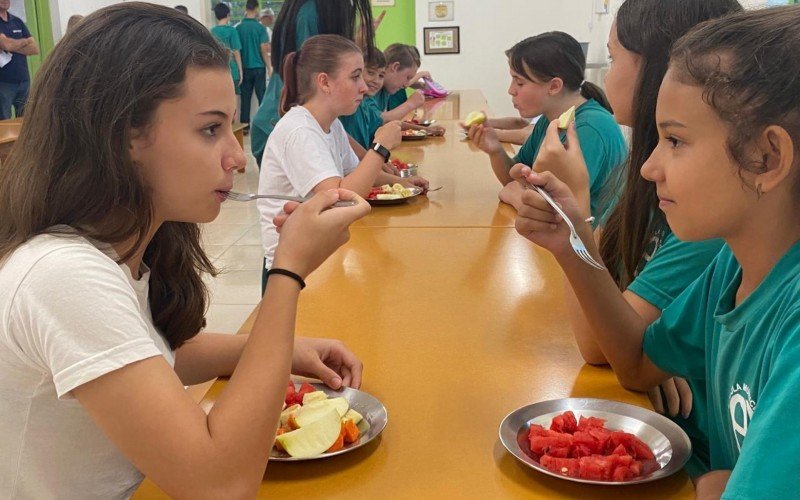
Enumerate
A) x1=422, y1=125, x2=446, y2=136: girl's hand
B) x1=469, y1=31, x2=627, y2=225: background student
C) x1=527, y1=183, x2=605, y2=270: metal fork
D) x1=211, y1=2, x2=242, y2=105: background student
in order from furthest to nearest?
x1=211, y1=2, x2=242, y2=105: background student
x1=422, y1=125, x2=446, y2=136: girl's hand
x1=469, y1=31, x2=627, y2=225: background student
x1=527, y1=183, x2=605, y2=270: metal fork

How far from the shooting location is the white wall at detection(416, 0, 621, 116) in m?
8.17

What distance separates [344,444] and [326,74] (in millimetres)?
1737

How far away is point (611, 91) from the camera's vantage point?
156 cm

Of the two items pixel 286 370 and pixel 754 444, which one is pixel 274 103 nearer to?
pixel 286 370

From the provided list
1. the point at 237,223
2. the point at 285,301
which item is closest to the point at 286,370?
the point at 285,301

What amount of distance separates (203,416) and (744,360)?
0.64 metres

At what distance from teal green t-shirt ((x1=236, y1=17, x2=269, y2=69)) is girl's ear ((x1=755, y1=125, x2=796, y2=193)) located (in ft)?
28.0

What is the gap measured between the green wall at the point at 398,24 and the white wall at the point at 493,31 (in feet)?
1.07

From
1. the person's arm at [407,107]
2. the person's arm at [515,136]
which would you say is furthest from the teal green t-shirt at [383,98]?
the person's arm at [515,136]

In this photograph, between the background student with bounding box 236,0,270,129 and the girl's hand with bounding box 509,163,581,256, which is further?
the background student with bounding box 236,0,270,129

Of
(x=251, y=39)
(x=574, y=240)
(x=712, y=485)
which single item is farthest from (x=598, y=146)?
(x=251, y=39)

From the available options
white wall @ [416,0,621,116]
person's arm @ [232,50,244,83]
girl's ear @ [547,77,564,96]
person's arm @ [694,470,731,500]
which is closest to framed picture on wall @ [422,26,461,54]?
white wall @ [416,0,621,116]

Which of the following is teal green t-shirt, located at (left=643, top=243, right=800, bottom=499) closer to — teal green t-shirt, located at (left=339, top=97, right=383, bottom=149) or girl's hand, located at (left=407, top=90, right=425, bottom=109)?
teal green t-shirt, located at (left=339, top=97, right=383, bottom=149)

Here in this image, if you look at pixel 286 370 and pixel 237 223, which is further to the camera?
pixel 237 223
